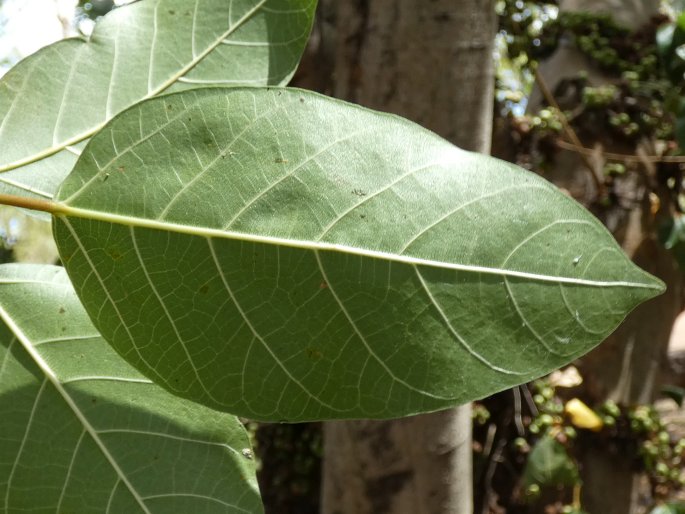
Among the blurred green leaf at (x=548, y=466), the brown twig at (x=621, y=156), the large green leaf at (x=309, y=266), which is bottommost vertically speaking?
the blurred green leaf at (x=548, y=466)

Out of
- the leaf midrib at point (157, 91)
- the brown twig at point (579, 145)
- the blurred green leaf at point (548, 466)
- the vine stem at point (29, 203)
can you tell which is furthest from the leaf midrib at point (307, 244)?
the brown twig at point (579, 145)

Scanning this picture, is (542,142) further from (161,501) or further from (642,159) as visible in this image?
(161,501)

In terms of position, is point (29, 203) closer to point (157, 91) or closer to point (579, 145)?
point (157, 91)

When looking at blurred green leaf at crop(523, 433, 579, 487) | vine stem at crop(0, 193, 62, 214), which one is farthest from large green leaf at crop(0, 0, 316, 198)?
blurred green leaf at crop(523, 433, 579, 487)

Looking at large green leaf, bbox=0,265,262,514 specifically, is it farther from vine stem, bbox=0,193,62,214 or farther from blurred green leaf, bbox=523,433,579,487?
blurred green leaf, bbox=523,433,579,487

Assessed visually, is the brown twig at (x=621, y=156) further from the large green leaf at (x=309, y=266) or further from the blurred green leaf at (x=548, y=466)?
the large green leaf at (x=309, y=266)

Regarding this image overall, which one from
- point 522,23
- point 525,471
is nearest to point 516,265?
point 525,471
